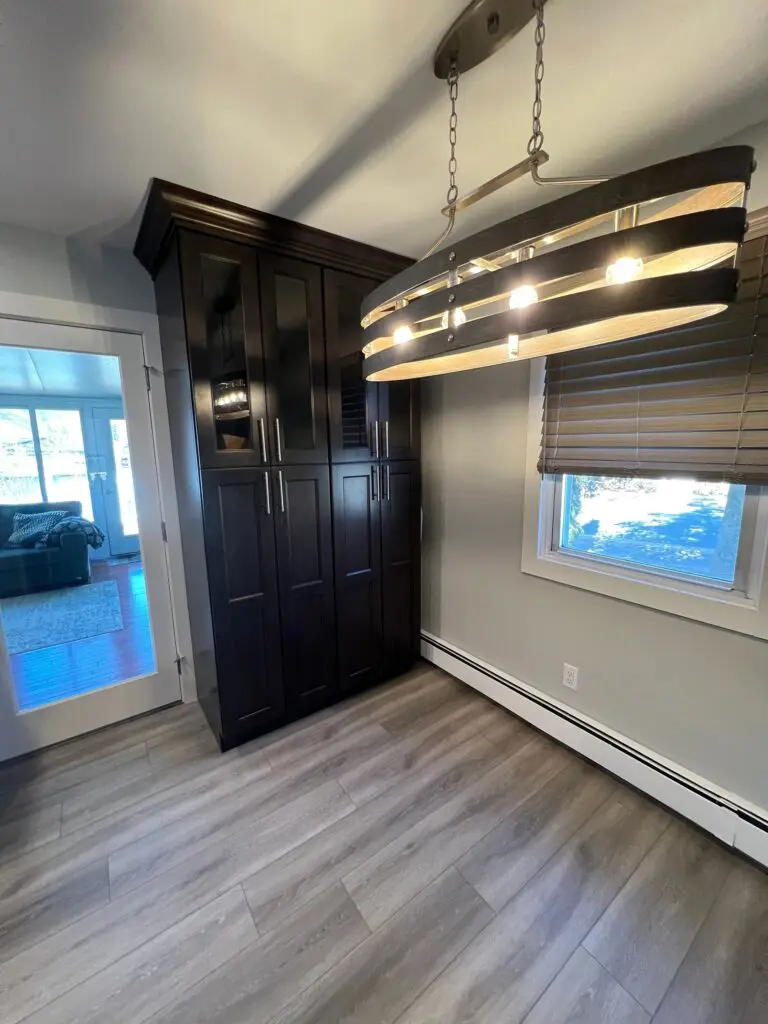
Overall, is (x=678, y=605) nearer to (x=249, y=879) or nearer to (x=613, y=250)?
(x=613, y=250)


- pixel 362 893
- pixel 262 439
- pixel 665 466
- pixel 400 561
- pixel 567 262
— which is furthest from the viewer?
pixel 400 561

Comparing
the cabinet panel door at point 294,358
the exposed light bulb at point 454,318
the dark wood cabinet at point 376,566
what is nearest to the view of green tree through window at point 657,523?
the dark wood cabinet at point 376,566

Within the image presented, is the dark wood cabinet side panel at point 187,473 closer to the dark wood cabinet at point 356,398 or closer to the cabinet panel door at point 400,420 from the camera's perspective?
the dark wood cabinet at point 356,398

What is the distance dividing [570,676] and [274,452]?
1751 mm

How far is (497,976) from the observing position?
3.86ft

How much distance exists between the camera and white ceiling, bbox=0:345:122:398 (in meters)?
1.87

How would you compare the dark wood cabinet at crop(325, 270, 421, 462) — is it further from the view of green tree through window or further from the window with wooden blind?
the view of green tree through window

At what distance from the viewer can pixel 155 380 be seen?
2.14 metres

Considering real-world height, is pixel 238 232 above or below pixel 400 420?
above

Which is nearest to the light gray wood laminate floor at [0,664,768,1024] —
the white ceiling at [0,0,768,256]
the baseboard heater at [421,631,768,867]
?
the baseboard heater at [421,631,768,867]

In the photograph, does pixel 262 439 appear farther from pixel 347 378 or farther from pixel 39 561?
pixel 39 561

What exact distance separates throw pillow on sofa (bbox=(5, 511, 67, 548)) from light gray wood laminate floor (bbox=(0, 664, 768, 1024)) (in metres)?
1.04

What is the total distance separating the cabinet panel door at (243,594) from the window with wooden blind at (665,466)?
51.1 inches

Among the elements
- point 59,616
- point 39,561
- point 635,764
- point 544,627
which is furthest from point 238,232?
point 635,764
